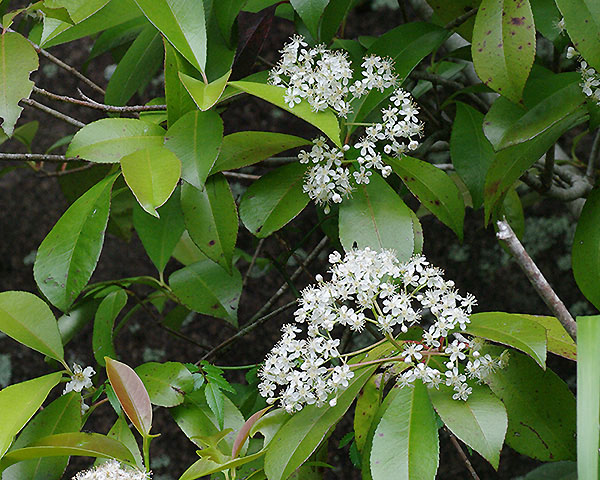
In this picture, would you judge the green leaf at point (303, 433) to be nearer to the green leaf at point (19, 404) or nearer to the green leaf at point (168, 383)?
the green leaf at point (168, 383)

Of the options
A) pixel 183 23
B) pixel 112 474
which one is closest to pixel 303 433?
pixel 112 474

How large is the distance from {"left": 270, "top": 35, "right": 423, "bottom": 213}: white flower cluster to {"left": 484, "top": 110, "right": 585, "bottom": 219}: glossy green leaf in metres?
0.12

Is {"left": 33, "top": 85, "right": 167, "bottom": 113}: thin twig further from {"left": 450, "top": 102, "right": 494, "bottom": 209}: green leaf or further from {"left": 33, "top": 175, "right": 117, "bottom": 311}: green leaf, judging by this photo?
{"left": 450, "top": 102, "right": 494, "bottom": 209}: green leaf

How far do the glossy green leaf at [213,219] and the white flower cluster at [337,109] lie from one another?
120 mm

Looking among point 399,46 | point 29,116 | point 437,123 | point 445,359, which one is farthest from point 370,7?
point 445,359

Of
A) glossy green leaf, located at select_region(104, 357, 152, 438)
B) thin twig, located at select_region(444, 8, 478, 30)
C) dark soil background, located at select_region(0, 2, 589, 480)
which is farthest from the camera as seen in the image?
dark soil background, located at select_region(0, 2, 589, 480)

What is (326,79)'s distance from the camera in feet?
2.97

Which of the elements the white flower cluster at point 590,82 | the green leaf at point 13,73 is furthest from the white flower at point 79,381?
the white flower cluster at point 590,82

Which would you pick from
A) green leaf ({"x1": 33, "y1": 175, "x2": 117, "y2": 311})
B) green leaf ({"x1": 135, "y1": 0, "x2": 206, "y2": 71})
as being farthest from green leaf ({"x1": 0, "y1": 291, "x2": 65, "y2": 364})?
green leaf ({"x1": 135, "y1": 0, "x2": 206, "y2": 71})

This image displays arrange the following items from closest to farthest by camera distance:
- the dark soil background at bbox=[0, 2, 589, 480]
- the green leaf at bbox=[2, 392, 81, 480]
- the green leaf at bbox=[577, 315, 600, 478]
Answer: the green leaf at bbox=[577, 315, 600, 478], the green leaf at bbox=[2, 392, 81, 480], the dark soil background at bbox=[0, 2, 589, 480]

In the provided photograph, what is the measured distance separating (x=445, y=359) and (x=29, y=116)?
1.41 meters

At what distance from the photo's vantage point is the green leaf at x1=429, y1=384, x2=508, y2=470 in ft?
2.42

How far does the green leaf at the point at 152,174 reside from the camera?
814 millimetres

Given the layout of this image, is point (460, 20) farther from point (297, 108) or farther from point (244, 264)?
point (244, 264)
